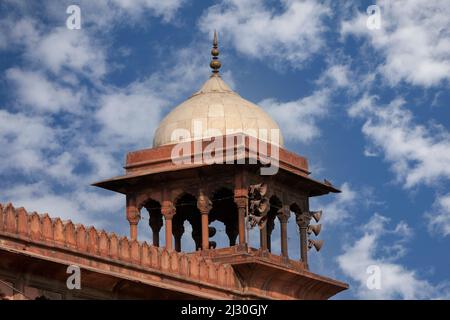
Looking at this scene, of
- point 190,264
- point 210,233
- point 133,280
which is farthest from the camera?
point 210,233

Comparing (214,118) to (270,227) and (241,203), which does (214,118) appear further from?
(270,227)

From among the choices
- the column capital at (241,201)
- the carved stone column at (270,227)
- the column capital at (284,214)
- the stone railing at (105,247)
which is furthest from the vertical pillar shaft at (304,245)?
the stone railing at (105,247)

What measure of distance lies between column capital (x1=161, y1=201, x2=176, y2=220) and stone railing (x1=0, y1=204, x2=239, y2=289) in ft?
6.40

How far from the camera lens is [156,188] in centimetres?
3123

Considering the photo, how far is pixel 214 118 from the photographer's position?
1236 inches

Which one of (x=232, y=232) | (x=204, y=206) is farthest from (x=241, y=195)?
(x=232, y=232)

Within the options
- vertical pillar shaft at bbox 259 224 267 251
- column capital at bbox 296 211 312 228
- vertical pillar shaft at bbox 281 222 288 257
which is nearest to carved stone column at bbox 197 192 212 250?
vertical pillar shaft at bbox 259 224 267 251

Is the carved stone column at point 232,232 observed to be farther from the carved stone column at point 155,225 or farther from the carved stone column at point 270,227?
the carved stone column at point 155,225

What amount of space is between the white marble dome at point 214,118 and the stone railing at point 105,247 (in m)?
3.64

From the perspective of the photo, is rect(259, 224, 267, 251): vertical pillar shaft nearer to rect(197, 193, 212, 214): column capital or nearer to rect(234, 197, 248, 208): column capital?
rect(234, 197, 248, 208): column capital
